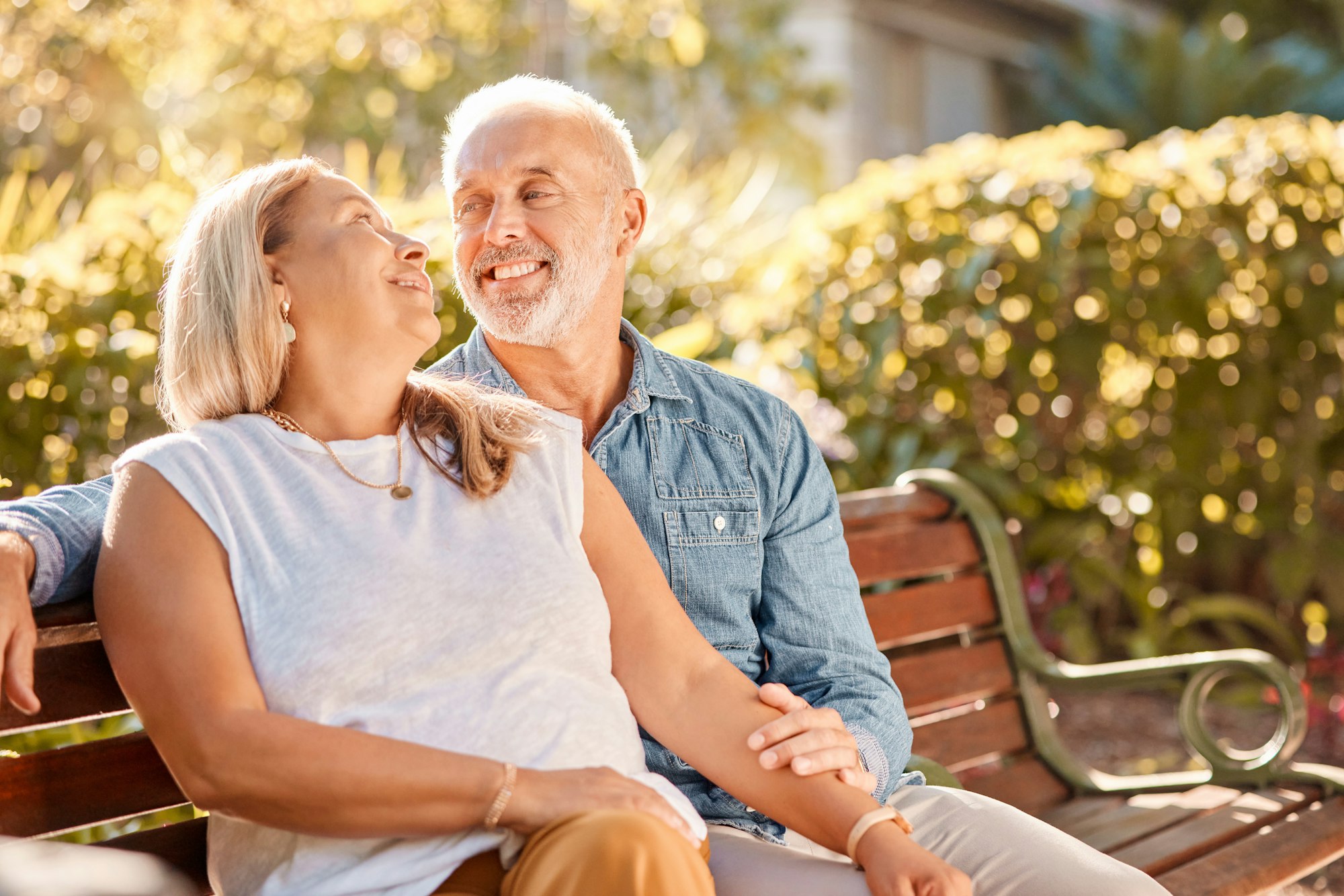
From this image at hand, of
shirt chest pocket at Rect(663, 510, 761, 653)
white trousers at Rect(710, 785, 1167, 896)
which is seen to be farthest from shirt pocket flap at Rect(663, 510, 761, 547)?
white trousers at Rect(710, 785, 1167, 896)

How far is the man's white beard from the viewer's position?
2.48m

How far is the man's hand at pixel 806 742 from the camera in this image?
202cm

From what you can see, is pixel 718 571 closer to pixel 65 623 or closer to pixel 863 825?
pixel 863 825

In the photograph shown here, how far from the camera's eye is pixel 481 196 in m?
2.57

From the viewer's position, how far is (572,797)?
172cm

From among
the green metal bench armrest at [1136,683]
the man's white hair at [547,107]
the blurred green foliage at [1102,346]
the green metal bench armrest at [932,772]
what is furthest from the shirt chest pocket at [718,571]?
the blurred green foliage at [1102,346]

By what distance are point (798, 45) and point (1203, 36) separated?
490 centimetres

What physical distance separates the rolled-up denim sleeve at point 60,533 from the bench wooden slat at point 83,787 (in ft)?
0.84

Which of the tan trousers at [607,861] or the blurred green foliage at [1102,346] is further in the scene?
the blurred green foliage at [1102,346]

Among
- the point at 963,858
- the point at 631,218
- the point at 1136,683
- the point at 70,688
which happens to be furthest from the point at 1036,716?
the point at 70,688

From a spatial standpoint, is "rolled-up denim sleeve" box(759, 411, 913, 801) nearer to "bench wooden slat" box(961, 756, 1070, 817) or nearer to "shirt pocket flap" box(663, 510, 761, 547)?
"shirt pocket flap" box(663, 510, 761, 547)

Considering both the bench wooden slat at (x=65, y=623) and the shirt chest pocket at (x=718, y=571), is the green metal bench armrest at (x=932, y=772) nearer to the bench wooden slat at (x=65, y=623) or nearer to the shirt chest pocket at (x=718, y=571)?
the shirt chest pocket at (x=718, y=571)

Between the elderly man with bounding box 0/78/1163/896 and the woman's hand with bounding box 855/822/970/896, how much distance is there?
0.66 feet

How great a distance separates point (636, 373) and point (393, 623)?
2.90ft
